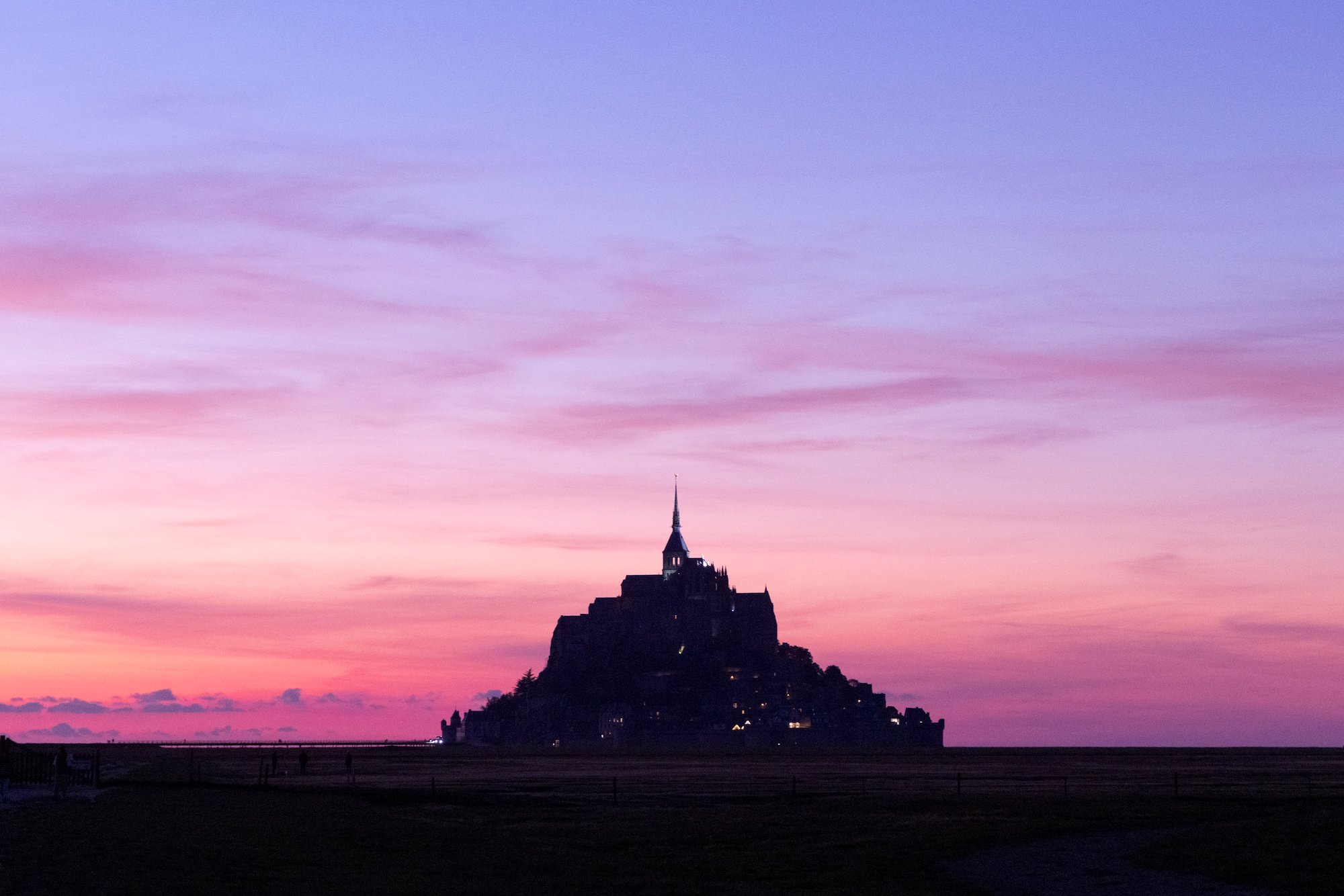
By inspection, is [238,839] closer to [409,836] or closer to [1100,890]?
[409,836]

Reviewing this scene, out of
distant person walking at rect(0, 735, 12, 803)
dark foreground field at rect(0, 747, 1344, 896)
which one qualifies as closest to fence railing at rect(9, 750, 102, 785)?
distant person walking at rect(0, 735, 12, 803)

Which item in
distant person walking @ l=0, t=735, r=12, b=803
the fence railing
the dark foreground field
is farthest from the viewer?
the fence railing

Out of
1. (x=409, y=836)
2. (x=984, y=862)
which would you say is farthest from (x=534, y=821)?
(x=984, y=862)

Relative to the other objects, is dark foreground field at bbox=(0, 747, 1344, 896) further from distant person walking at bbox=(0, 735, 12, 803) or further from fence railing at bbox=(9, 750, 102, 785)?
Result: fence railing at bbox=(9, 750, 102, 785)

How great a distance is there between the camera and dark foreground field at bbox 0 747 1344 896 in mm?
36094

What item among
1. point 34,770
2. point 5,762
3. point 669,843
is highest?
point 5,762

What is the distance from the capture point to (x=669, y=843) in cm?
5028

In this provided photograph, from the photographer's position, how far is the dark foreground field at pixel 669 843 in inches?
1421

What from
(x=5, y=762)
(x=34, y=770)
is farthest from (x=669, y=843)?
(x=34, y=770)

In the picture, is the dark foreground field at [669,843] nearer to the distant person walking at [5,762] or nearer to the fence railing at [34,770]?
the distant person walking at [5,762]

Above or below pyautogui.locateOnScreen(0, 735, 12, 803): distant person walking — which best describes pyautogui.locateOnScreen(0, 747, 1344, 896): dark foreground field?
below

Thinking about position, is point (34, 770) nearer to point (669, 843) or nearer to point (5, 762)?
point (5, 762)

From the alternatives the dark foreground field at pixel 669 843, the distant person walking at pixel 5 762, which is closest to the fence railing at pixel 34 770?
the distant person walking at pixel 5 762

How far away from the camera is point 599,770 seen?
16025cm
